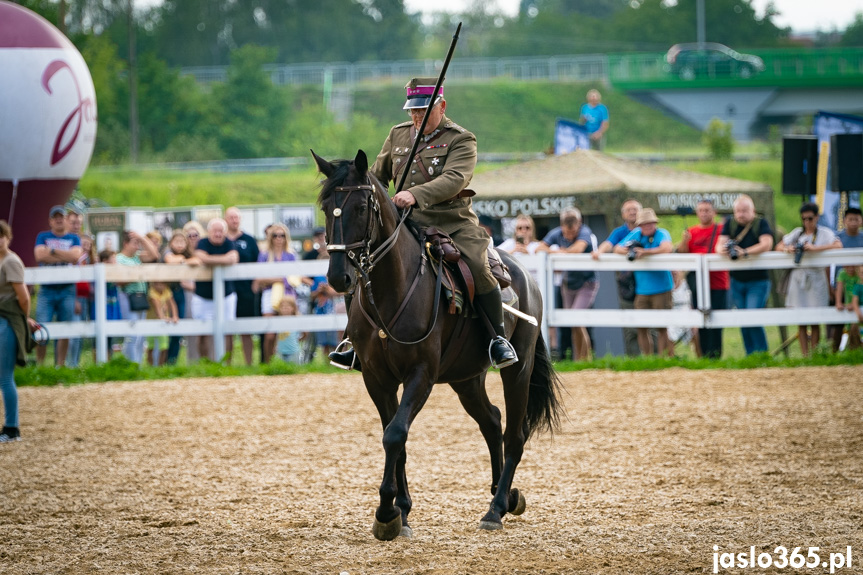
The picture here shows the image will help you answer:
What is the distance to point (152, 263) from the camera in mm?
15086

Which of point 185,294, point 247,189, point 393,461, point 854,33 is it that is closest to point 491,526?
point 393,461

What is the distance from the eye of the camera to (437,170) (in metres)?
6.48

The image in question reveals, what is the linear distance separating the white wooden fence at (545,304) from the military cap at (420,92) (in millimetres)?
6667

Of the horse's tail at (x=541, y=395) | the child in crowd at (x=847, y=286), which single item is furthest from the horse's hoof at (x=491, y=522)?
the child in crowd at (x=847, y=286)

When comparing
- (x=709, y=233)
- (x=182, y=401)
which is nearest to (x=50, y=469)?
(x=182, y=401)

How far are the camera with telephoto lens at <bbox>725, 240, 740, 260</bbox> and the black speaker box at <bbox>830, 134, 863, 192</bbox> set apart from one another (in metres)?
1.76

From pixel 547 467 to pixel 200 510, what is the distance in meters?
2.72

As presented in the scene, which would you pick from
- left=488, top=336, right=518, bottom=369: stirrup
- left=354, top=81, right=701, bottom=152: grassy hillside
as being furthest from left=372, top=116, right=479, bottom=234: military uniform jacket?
left=354, top=81, right=701, bottom=152: grassy hillside

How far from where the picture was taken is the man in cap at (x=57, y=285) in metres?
13.8

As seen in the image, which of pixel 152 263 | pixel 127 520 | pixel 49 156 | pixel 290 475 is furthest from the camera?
pixel 49 156

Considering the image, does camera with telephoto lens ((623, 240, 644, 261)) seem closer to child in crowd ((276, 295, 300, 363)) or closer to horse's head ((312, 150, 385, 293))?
child in crowd ((276, 295, 300, 363))

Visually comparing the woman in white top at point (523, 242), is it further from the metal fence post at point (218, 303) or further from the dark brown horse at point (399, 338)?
the dark brown horse at point (399, 338)

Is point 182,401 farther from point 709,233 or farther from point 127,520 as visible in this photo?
point 709,233

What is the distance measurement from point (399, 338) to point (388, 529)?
1.07 meters
